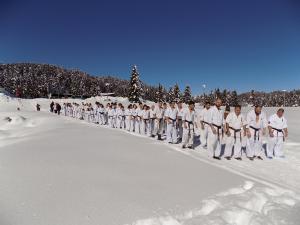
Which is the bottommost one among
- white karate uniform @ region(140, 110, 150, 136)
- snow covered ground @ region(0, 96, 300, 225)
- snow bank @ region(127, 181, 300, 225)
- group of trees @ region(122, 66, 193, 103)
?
snow bank @ region(127, 181, 300, 225)

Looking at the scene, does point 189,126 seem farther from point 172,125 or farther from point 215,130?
point 215,130

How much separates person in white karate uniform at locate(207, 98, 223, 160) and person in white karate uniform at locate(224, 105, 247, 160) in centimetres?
32

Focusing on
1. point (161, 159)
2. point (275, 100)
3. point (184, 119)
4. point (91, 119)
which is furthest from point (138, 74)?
point (275, 100)

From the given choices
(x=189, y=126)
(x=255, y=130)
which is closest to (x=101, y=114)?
(x=189, y=126)

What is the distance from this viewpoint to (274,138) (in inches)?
470

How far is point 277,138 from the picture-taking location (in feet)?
39.1

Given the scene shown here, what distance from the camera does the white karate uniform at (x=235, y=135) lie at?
37.8 feet

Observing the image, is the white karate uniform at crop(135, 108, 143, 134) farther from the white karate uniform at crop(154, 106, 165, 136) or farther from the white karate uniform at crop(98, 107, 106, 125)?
the white karate uniform at crop(98, 107, 106, 125)

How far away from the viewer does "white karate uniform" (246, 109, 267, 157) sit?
1169 centimetres

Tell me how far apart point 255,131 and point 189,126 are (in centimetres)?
293


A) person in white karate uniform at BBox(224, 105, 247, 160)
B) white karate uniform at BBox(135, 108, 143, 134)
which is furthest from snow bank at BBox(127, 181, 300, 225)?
white karate uniform at BBox(135, 108, 143, 134)

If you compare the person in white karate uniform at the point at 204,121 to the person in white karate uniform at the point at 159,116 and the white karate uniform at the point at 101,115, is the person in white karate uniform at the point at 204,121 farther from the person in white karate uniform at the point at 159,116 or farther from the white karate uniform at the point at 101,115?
the white karate uniform at the point at 101,115

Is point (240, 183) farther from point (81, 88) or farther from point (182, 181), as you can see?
point (81, 88)

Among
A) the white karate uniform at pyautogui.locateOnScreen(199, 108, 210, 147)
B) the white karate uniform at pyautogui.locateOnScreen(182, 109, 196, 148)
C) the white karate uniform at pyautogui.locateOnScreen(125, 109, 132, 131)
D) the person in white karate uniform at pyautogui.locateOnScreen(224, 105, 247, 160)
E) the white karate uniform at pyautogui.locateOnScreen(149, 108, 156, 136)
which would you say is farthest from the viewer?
the white karate uniform at pyautogui.locateOnScreen(125, 109, 132, 131)
